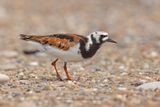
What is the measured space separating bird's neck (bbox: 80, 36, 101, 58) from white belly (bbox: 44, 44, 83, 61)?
0.27 ft

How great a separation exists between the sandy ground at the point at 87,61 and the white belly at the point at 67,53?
1.11 ft

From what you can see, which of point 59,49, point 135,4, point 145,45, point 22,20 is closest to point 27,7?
point 22,20

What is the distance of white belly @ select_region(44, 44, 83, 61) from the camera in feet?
26.7

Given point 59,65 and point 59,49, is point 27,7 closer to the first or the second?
point 59,65

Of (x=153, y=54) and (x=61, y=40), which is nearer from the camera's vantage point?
(x=61, y=40)

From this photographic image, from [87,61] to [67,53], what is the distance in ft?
9.75

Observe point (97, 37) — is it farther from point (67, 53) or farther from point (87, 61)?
point (87, 61)

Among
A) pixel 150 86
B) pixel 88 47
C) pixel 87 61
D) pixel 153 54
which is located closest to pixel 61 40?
pixel 88 47

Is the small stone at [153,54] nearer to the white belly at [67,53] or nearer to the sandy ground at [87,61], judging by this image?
the sandy ground at [87,61]

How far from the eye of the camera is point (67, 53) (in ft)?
26.7

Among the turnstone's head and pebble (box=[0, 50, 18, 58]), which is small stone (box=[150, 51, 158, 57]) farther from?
the turnstone's head

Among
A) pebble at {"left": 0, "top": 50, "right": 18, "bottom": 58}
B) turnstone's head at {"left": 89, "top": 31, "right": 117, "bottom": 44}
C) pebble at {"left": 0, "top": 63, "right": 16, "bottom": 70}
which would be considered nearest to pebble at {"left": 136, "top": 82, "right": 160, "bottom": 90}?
turnstone's head at {"left": 89, "top": 31, "right": 117, "bottom": 44}

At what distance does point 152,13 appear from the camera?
1647 centimetres

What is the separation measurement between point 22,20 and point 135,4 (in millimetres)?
3494
